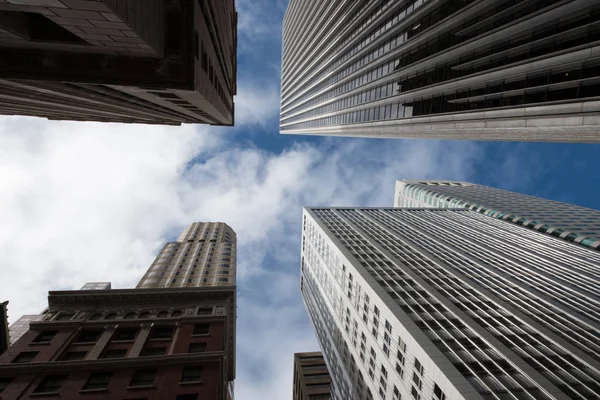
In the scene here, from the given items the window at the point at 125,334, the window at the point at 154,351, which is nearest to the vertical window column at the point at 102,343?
the window at the point at 125,334

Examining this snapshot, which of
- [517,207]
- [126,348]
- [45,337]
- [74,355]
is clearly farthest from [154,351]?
[517,207]

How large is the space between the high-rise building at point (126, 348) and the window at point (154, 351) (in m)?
0.10

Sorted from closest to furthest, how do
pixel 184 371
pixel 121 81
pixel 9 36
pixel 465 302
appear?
pixel 9 36, pixel 121 81, pixel 184 371, pixel 465 302

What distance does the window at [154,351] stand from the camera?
1224 inches

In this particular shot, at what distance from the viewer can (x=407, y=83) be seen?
43.8m

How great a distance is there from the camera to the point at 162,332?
113 feet

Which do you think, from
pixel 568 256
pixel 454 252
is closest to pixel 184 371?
pixel 454 252

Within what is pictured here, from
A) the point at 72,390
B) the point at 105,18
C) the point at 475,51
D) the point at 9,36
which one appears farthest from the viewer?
the point at 475,51

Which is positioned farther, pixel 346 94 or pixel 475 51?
pixel 346 94

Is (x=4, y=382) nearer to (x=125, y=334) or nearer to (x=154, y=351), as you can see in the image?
(x=125, y=334)

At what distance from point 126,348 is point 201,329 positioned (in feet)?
24.0

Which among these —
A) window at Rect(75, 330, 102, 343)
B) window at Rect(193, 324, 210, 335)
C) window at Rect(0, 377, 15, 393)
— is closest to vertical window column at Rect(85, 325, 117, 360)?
window at Rect(75, 330, 102, 343)

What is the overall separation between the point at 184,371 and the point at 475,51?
141 feet

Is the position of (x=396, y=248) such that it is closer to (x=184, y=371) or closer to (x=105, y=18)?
(x=184, y=371)
